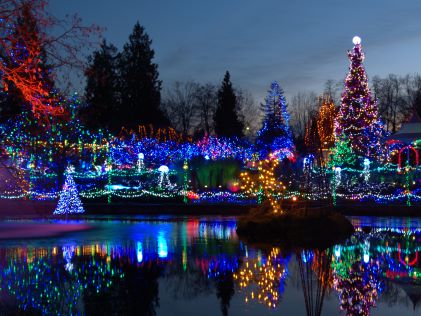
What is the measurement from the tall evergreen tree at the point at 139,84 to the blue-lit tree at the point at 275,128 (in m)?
12.1

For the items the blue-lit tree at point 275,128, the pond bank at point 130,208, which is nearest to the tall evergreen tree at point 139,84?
the blue-lit tree at point 275,128

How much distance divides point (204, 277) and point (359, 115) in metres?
36.7

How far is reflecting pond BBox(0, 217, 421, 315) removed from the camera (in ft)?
29.7

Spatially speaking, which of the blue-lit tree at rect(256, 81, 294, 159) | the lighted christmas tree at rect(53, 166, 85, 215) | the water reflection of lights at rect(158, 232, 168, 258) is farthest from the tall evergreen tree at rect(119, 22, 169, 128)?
the water reflection of lights at rect(158, 232, 168, 258)

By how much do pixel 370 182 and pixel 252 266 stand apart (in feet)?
82.8

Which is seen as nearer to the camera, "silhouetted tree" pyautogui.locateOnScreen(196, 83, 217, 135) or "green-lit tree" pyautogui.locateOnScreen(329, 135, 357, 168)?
"green-lit tree" pyautogui.locateOnScreen(329, 135, 357, 168)

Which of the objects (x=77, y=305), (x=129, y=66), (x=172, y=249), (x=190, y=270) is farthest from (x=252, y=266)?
(x=129, y=66)

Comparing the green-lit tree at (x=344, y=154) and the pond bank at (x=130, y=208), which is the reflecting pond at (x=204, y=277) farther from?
the green-lit tree at (x=344, y=154)

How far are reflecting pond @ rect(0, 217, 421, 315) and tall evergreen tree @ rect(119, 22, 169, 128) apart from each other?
173 feet

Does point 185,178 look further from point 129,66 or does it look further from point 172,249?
point 129,66

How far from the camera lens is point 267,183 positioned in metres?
25.8

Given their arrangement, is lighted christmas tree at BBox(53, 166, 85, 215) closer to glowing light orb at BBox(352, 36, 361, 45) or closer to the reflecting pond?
the reflecting pond

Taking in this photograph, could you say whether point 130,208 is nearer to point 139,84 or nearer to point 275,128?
point 275,128

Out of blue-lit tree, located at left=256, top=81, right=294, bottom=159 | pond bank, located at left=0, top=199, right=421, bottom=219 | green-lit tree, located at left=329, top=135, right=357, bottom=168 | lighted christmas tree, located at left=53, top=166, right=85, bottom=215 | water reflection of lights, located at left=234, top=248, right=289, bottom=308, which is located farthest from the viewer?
blue-lit tree, located at left=256, top=81, right=294, bottom=159
